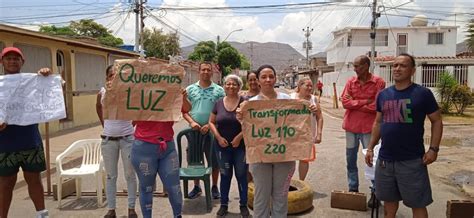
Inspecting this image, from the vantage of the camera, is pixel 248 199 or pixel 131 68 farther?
pixel 248 199

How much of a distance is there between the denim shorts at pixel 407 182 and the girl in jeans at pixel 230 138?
1.65 metres

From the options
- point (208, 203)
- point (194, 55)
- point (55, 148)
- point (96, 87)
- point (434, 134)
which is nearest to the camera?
point (434, 134)

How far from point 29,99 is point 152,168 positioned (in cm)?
162

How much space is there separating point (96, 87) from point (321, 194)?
45.2ft

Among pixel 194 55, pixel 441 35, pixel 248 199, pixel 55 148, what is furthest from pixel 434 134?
pixel 194 55

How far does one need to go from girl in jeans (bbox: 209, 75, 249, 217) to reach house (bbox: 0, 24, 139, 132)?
8.28 metres

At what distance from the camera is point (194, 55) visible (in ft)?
181

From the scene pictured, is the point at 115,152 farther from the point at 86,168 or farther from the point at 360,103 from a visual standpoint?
the point at 360,103

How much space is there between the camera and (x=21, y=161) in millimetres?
4406

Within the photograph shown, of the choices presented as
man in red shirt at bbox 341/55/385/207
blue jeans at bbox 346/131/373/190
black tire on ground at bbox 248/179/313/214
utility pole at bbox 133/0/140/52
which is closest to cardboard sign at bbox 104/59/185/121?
black tire on ground at bbox 248/179/313/214

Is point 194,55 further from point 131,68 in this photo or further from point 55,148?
point 131,68

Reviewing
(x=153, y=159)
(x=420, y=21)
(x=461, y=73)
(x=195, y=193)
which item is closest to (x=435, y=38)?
(x=420, y=21)

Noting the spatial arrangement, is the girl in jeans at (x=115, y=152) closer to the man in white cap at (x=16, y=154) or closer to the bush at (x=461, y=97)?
the man in white cap at (x=16, y=154)

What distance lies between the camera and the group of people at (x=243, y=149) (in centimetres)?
393
